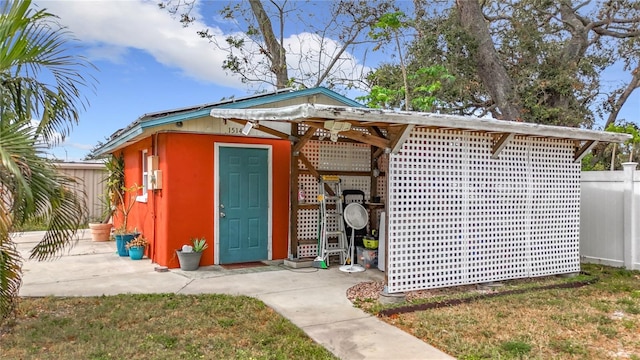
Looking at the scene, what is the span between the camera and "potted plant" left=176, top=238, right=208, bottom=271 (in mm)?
6824

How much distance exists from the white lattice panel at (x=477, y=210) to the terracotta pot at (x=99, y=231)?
7.89m

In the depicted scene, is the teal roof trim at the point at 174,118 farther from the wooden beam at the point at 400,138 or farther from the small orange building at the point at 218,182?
the wooden beam at the point at 400,138

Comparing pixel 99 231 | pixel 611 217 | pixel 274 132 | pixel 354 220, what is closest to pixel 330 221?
pixel 354 220

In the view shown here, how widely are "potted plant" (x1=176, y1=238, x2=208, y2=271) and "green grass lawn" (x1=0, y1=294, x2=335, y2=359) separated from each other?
1.48m

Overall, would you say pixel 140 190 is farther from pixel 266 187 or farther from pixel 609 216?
pixel 609 216

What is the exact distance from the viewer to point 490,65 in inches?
468

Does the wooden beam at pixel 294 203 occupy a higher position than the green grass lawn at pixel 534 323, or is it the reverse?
the wooden beam at pixel 294 203

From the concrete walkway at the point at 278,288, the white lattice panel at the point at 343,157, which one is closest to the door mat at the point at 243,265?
the concrete walkway at the point at 278,288

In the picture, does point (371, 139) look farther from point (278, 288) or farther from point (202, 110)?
point (202, 110)

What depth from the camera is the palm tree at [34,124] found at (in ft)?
11.5

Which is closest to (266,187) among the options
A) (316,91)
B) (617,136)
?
(316,91)

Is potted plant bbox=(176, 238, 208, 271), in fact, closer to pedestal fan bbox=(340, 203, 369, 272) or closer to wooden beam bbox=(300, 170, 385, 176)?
wooden beam bbox=(300, 170, 385, 176)

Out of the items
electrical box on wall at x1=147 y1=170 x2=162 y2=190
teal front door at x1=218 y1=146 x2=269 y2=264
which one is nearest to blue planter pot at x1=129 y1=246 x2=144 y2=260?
electrical box on wall at x1=147 y1=170 x2=162 y2=190

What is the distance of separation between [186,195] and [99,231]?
15.4 feet
